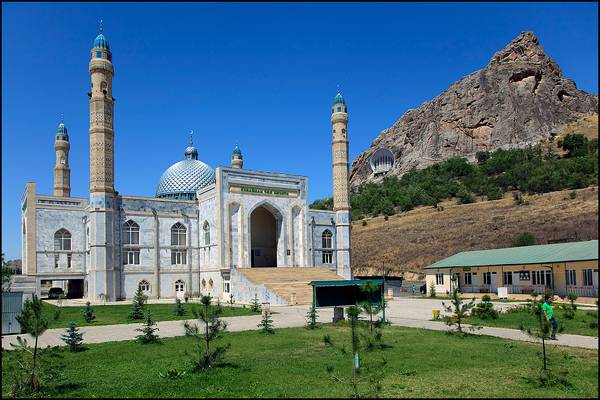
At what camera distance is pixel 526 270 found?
116ft

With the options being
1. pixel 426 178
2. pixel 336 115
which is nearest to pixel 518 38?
pixel 426 178

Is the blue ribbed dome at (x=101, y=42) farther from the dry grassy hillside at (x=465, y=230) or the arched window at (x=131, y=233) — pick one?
the dry grassy hillside at (x=465, y=230)

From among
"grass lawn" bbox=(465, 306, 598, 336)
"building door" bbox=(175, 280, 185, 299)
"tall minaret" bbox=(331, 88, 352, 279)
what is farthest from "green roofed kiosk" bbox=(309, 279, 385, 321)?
"tall minaret" bbox=(331, 88, 352, 279)

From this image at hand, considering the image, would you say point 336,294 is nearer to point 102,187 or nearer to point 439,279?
point 439,279

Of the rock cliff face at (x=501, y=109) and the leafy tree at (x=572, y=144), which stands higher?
the rock cliff face at (x=501, y=109)

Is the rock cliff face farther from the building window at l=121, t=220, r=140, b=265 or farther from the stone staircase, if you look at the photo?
the building window at l=121, t=220, r=140, b=265

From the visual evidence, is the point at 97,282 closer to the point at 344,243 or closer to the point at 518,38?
the point at 344,243

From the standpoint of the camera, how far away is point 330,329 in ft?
65.4

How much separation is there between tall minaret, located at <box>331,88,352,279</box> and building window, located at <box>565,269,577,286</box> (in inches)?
815

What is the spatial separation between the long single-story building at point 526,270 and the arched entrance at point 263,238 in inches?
619

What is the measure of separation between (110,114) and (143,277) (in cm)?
1299

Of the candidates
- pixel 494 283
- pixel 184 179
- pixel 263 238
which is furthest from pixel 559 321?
pixel 184 179

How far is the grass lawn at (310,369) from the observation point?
1016 cm

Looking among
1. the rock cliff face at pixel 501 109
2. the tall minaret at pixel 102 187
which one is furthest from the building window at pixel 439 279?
the rock cliff face at pixel 501 109
